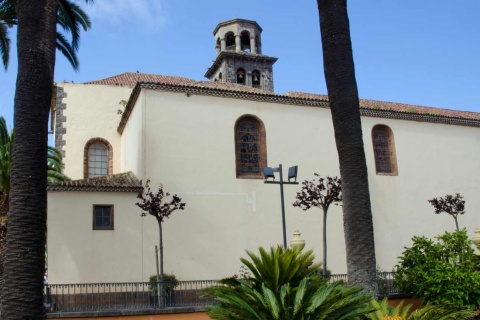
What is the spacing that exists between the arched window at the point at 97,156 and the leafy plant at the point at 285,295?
1764cm

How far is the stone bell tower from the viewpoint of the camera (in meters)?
32.8

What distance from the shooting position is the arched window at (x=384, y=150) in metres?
22.3

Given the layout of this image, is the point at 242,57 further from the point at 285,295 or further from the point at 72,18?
the point at 285,295

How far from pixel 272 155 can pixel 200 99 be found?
137 inches

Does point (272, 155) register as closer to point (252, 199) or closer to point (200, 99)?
point (252, 199)

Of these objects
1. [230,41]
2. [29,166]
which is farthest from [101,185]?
[230,41]

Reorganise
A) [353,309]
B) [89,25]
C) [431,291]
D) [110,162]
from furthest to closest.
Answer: [110,162] → [89,25] → [431,291] → [353,309]

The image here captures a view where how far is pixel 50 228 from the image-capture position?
1683cm

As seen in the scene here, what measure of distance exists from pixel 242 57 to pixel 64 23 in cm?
1762

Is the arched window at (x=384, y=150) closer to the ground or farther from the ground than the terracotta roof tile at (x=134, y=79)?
closer to the ground

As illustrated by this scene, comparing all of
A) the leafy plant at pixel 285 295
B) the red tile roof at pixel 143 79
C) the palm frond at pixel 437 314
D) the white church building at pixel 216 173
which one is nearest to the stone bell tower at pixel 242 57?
→ the red tile roof at pixel 143 79

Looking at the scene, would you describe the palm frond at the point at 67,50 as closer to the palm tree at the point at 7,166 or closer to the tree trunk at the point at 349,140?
the palm tree at the point at 7,166

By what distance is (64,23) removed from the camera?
16500 mm

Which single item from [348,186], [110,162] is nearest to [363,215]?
[348,186]
